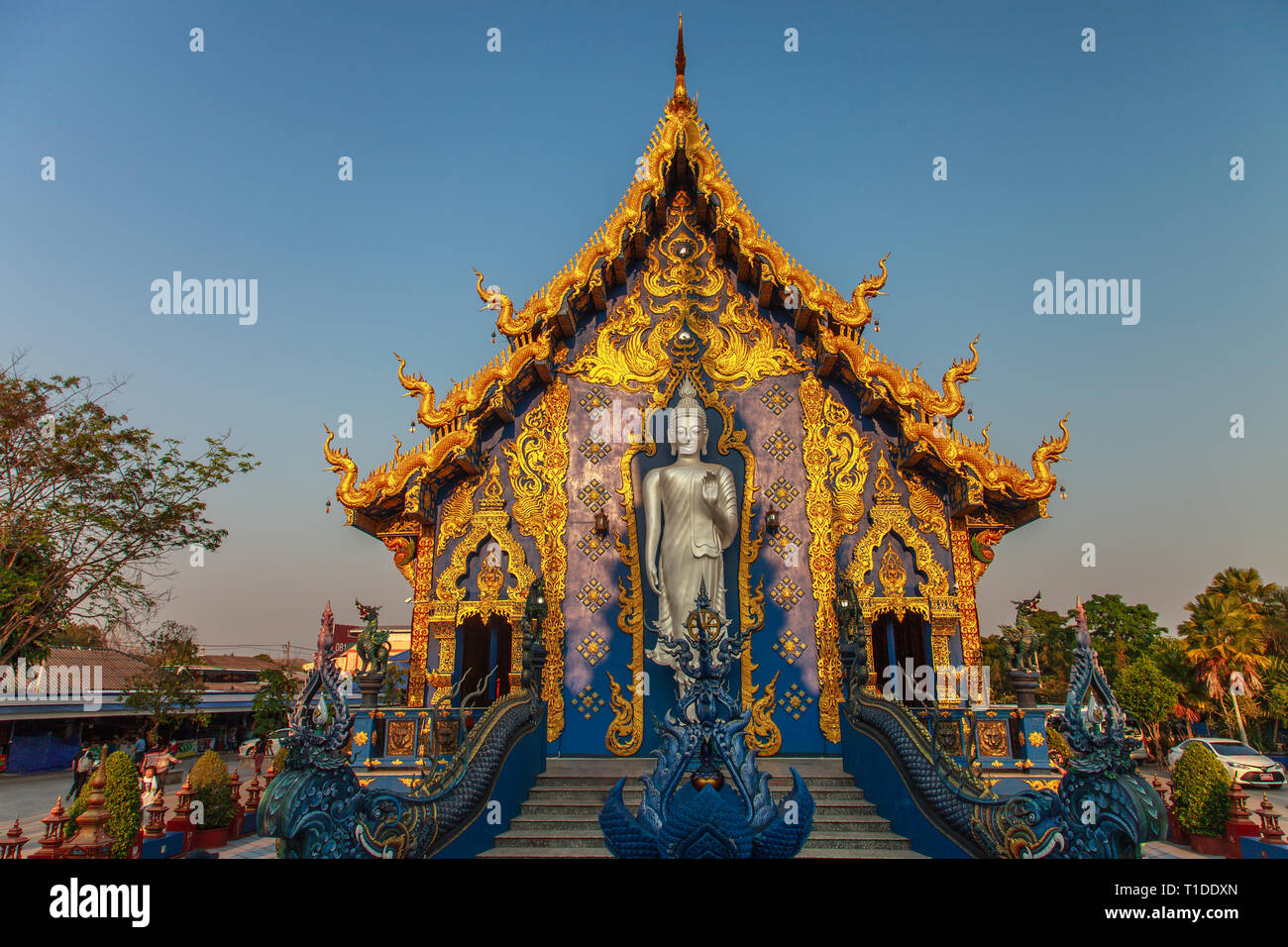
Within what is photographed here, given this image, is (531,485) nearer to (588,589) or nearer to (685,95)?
(588,589)

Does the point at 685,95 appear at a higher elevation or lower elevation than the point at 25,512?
higher

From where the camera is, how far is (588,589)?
11094 mm

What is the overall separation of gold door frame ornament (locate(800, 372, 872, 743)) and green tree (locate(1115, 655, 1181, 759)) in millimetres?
21041

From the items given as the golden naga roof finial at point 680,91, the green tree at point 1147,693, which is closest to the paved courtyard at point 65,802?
the green tree at point 1147,693

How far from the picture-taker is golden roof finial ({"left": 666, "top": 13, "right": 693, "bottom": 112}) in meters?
11.9

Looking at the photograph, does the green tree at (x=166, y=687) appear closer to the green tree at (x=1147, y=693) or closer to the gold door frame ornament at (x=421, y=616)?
the gold door frame ornament at (x=421, y=616)

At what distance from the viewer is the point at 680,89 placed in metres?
12.0

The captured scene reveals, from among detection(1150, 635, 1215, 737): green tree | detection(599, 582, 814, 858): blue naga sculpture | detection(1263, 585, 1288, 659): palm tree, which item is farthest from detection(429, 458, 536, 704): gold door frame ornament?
detection(1263, 585, 1288, 659): palm tree

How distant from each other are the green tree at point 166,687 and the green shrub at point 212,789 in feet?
67.0

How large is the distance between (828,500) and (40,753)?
115 ft

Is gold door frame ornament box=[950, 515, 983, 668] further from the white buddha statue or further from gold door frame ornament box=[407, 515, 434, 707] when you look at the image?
gold door frame ornament box=[407, 515, 434, 707]

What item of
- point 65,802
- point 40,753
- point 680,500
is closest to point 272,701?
point 40,753
